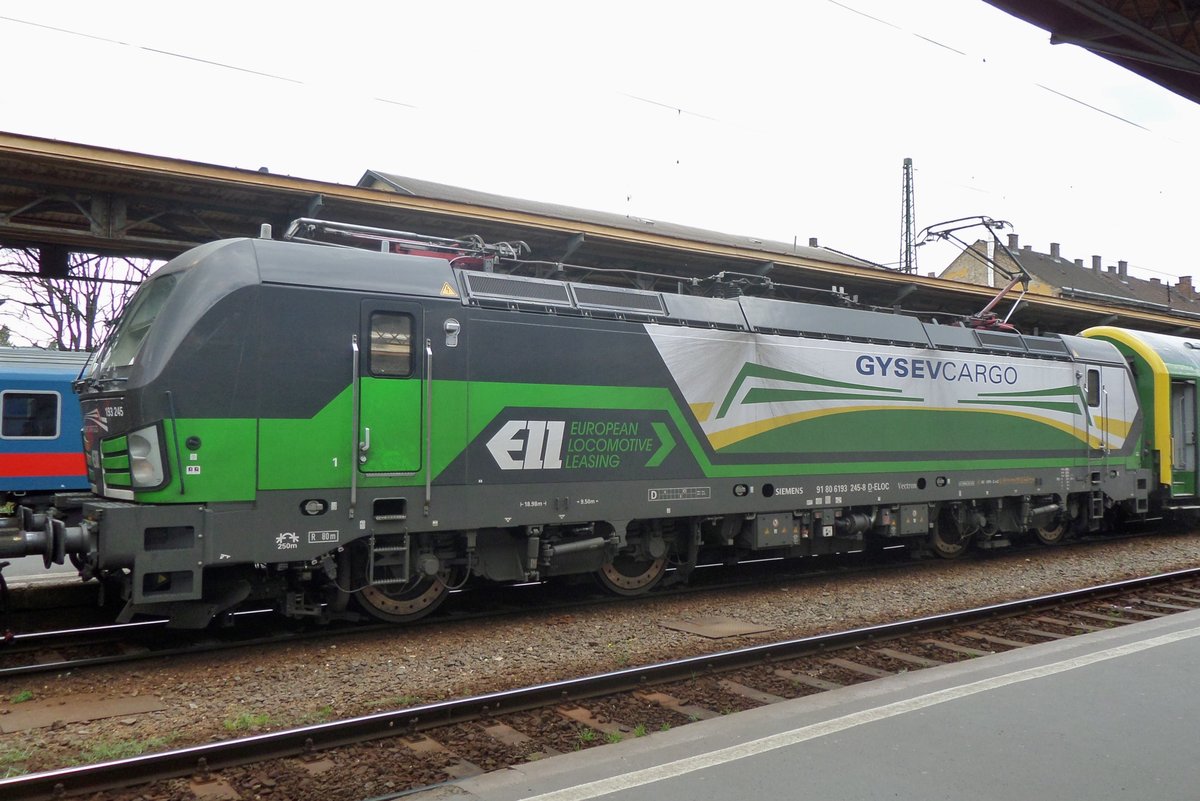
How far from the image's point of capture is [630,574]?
10672 millimetres

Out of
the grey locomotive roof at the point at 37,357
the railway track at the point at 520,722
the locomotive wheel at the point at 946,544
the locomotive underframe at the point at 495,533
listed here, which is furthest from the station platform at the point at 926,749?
the grey locomotive roof at the point at 37,357

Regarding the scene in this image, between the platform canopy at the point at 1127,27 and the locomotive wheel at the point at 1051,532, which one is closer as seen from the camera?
the platform canopy at the point at 1127,27

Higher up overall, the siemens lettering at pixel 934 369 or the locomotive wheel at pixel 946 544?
the siemens lettering at pixel 934 369

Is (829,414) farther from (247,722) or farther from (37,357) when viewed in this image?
(37,357)

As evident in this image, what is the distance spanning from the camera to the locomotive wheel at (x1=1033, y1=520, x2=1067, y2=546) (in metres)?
15.4

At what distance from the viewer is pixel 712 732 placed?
223 inches

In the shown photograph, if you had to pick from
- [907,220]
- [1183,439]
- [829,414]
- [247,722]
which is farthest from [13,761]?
[907,220]

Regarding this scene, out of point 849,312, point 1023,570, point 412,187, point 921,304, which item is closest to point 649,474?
point 849,312

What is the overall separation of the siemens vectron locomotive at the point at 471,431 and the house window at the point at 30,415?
7581mm

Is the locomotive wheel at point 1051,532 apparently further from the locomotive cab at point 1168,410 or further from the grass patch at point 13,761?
the grass patch at point 13,761

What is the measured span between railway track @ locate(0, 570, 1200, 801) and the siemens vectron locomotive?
2350mm

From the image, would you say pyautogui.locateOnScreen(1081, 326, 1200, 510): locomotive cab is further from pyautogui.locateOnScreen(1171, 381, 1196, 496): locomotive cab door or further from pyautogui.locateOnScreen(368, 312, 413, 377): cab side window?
pyautogui.locateOnScreen(368, 312, 413, 377): cab side window

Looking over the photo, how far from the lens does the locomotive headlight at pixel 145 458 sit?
283 inches

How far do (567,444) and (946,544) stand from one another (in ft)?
25.1
